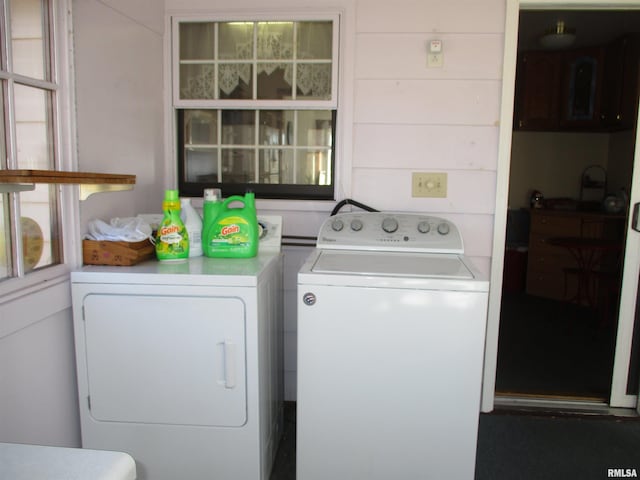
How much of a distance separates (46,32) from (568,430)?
2.84 meters

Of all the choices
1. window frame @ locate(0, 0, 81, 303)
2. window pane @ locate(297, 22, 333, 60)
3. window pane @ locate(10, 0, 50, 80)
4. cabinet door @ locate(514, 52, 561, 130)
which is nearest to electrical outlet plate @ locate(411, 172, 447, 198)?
window pane @ locate(297, 22, 333, 60)

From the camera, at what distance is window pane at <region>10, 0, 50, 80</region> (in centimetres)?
154

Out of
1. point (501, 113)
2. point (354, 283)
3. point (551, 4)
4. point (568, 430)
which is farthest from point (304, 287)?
point (551, 4)

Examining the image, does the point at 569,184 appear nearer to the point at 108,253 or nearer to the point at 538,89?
the point at 538,89

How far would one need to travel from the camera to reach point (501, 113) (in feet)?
7.77

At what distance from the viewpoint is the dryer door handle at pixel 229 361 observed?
167cm

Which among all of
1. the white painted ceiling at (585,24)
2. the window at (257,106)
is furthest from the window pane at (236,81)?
the white painted ceiling at (585,24)

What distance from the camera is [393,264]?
180 centimetres

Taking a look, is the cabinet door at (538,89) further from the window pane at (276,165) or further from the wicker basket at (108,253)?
the wicker basket at (108,253)

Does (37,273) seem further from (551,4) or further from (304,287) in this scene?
(551,4)

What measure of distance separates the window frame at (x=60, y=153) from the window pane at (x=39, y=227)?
0.02 metres

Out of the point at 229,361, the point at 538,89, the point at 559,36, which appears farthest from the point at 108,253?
the point at 538,89

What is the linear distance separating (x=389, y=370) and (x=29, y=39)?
64.0 inches

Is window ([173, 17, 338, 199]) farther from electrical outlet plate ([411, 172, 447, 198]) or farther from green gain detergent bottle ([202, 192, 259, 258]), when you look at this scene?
green gain detergent bottle ([202, 192, 259, 258])
